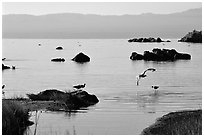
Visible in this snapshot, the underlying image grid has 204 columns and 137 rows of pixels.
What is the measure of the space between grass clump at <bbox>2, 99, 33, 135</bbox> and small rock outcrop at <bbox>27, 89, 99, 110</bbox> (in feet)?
18.5

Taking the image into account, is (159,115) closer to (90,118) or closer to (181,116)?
(181,116)

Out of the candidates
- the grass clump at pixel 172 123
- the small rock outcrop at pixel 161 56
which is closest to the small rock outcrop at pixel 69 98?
the grass clump at pixel 172 123

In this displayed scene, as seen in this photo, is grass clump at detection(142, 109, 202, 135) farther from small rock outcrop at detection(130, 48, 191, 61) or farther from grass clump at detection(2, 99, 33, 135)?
small rock outcrop at detection(130, 48, 191, 61)

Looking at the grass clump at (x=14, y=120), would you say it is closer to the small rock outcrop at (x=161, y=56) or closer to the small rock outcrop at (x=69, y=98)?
the small rock outcrop at (x=69, y=98)

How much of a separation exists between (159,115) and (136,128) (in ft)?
13.8

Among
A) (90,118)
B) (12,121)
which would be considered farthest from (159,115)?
(12,121)

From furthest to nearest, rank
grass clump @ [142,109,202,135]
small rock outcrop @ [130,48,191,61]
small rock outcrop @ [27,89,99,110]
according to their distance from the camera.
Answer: small rock outcrop @ [130,48,191,61], small rock outcrop @ [27,89,99,110], grass clump @ [142,109,202,135]

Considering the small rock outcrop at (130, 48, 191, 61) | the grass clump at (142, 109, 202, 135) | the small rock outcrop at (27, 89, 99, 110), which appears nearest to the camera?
the grass clump at (142, 109, 202, 135)

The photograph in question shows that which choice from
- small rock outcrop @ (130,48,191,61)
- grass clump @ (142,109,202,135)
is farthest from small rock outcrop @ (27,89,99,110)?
small rock outcrop @ (130,48,191,61)

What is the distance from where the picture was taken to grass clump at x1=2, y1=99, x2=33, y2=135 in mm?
14227

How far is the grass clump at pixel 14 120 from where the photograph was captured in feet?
46.7

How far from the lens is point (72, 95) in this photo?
983 inches

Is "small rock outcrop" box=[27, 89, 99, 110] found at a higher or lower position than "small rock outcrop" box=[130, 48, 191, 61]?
lower

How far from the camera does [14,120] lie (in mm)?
15336
